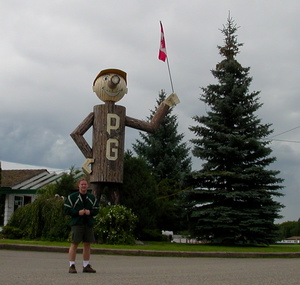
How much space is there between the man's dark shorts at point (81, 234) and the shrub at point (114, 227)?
9.08 meters

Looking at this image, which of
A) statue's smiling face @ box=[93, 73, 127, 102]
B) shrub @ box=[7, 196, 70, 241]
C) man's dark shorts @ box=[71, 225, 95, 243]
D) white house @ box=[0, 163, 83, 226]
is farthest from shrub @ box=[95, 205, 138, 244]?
white house @ box=[0, 163, 83, 226]

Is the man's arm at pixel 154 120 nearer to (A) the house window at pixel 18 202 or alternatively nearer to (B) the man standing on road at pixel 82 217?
(A) the house window at pixel 18 202

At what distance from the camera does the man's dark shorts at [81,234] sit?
8.11 meters

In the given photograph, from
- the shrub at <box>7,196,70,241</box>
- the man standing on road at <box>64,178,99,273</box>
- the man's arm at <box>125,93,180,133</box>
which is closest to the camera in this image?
the man standing on road at <box>64,178,99,273</box>

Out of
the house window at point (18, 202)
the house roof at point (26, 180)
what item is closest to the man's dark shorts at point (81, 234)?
the house roof at point (26, 180)

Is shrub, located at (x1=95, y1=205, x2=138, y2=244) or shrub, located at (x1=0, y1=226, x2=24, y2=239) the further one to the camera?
shrub, located at (x1=0, y1=226, x2=24, y2=239)

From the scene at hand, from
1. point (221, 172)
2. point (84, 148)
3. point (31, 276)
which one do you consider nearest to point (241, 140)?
point (221, 172)

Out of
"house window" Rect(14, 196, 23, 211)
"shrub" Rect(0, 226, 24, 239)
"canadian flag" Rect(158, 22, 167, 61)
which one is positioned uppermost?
"canadian flag" Rect(158, 22, 167, 61)

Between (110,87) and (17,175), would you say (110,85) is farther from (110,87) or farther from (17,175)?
(17,175)

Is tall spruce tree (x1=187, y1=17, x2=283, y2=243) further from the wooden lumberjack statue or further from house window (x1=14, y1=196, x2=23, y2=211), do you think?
house window (x1=14, y1=196, x2=23, y2=211)

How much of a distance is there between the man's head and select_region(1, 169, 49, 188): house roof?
410 inches

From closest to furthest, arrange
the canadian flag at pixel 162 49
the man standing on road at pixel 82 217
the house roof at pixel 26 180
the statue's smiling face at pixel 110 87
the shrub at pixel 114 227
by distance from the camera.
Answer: the man standing on road at pixel 82 217 → the shrub at pixel 114 227 → the statue's smiling face at pixel 110 87 → the canadian flag at pixel 162 49 → the house roof at pixel 26 180

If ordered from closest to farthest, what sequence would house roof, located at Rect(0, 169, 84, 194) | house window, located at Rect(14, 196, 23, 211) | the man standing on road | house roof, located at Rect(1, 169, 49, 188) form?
the man standing on road → house roof, located at Rect(0, 169, 84, 194) → house roof, located at Rect(1, 169, 49, 188) → house window, located at Rect(14, 196, 23, 211)

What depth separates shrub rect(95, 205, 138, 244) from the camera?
17.3 meters
